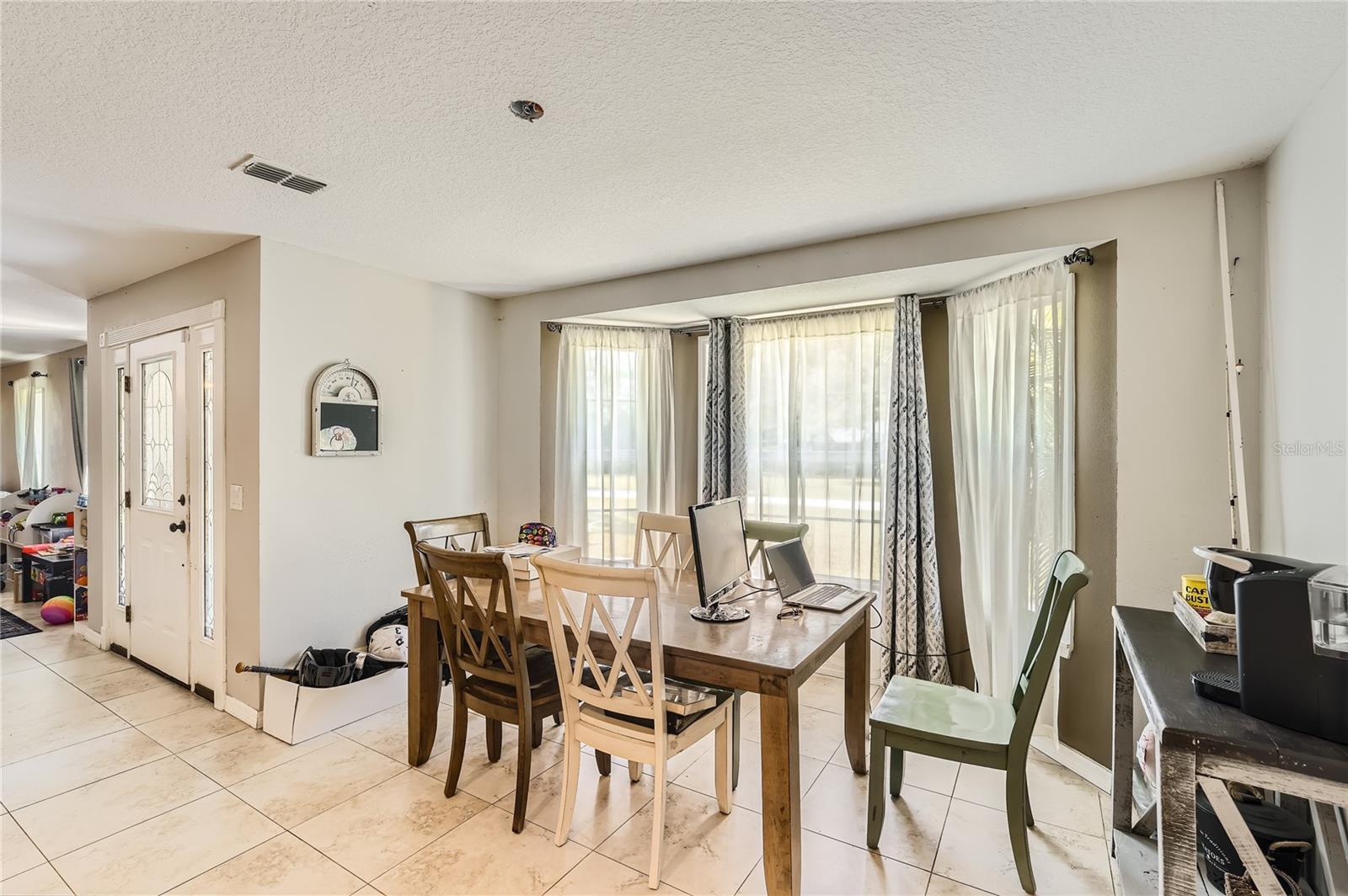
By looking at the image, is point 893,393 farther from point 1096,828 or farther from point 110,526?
point 110,526

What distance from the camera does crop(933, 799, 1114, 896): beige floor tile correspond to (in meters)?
1.89

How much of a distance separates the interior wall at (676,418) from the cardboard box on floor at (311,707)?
1573 mm

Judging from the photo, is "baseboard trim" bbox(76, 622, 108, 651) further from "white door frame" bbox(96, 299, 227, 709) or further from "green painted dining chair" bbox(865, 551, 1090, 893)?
"green painted dining chair" bbox(865, 551, 1090, 893)

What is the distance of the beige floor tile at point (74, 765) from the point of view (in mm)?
2418

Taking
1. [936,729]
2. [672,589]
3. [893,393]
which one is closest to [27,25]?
[672,589]

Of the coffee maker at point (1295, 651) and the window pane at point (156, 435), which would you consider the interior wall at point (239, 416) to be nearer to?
the window pane at point (156, 435)

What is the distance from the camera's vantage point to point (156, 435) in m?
3.67

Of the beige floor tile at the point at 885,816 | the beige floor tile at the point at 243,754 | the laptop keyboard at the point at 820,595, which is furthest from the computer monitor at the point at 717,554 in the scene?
the beige floor tile at the point at 243,754

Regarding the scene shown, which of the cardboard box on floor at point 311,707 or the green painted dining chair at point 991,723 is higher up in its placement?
the green painted dining chair at point 991,723

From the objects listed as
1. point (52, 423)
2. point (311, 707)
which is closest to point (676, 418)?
point (311, 707)

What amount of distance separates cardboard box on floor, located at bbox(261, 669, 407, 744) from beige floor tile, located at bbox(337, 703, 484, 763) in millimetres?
63

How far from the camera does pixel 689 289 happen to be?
Result: 140 inches

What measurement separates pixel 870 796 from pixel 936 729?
0.34m

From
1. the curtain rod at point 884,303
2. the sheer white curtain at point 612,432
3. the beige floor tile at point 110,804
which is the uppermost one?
the curtain rod at point 884,303
